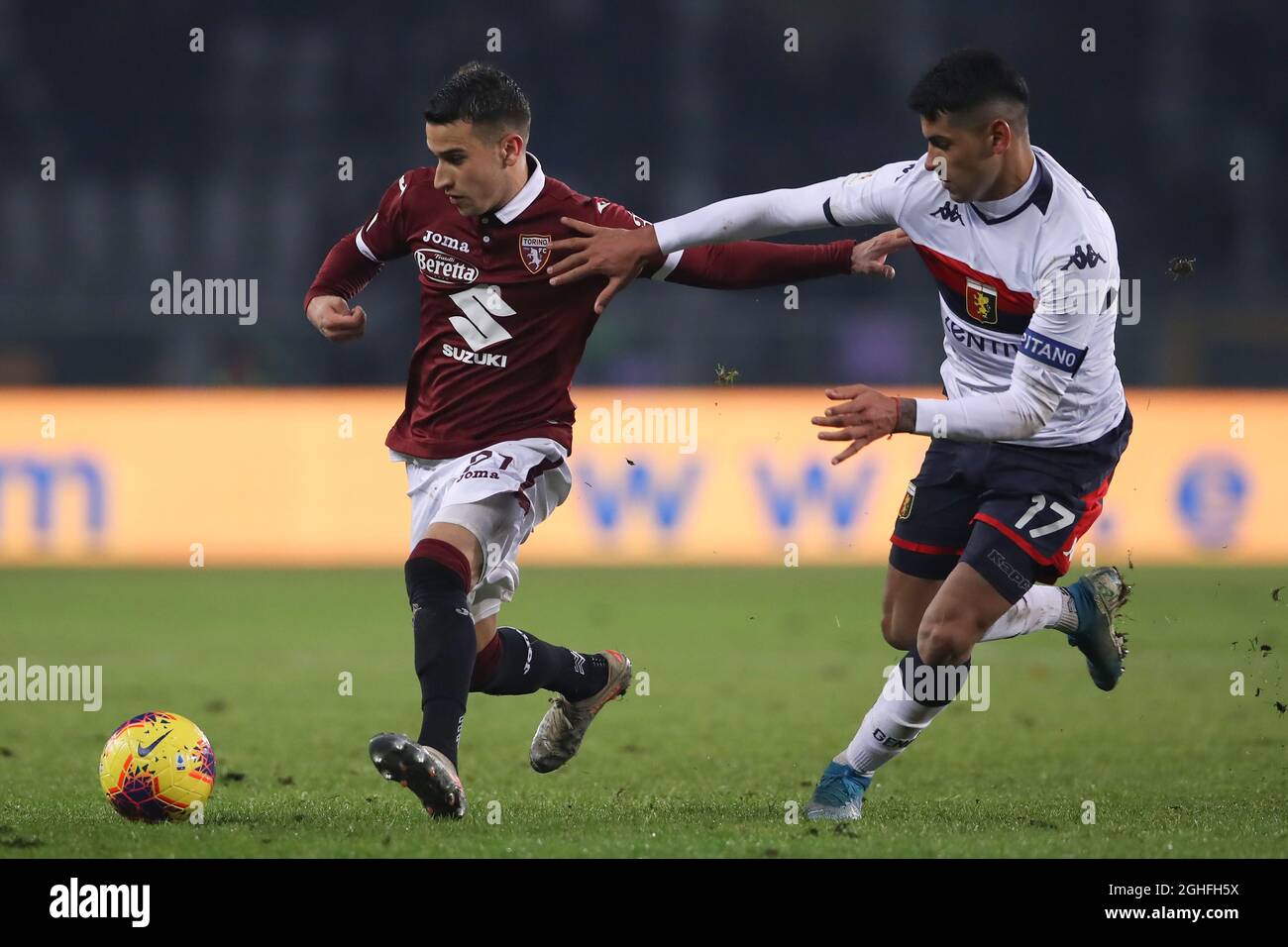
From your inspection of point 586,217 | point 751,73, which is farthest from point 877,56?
point 586,217

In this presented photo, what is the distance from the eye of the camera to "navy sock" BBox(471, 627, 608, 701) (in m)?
5.96

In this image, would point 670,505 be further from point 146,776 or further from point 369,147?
point 146,776

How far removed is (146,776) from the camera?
16.7ft

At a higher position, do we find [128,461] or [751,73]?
[751,73]

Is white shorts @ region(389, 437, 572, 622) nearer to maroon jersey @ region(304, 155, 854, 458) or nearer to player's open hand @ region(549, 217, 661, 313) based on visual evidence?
maroon jersey @ region(304, 155, 854, 458)

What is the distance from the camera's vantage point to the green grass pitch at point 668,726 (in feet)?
15.9

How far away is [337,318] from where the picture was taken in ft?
18.2

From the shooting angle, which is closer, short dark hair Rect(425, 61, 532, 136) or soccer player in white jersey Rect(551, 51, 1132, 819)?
soccer player in white jersey Rect(551, 51, 1132, 819)

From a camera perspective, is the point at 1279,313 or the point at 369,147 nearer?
the point at 1279,313

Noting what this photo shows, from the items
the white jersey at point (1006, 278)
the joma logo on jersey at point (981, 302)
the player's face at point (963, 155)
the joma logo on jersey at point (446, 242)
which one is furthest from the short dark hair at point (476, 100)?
the joma logo on jersey at point (981, 302)

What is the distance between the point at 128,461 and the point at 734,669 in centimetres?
704

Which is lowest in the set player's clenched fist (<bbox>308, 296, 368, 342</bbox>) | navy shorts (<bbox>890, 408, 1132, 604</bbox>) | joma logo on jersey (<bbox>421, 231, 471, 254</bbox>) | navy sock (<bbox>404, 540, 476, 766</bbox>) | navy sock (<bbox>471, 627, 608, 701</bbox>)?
navy sock (<bbox>471, 627, 608, 701</bbox>)

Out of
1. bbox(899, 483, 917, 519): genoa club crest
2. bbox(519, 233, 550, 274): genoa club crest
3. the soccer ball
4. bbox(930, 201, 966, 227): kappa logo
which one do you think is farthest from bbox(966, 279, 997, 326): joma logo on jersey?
the soccer ball

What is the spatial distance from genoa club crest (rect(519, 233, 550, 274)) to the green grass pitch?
1.76 m
